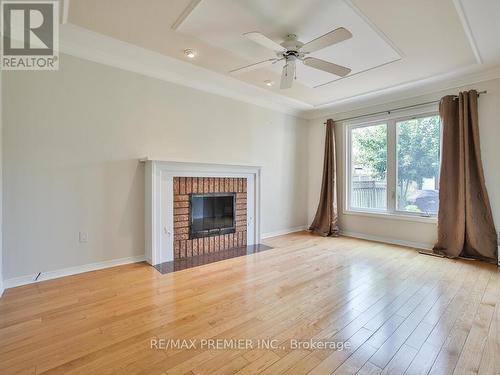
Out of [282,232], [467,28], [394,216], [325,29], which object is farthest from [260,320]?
[394,216]

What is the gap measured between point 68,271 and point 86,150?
1.43 metres

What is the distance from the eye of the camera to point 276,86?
421 cm

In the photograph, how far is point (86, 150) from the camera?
3031 millimetres

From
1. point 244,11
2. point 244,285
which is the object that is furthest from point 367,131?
point 244,285

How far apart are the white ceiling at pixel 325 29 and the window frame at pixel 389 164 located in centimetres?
81

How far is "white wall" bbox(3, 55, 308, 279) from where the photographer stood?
8.72ft

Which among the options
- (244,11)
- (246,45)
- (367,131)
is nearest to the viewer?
(244,11)

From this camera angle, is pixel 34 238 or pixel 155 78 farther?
pixel 155 78

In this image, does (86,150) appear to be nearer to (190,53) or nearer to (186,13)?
(190,53)

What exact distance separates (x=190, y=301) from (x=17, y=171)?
2263mm

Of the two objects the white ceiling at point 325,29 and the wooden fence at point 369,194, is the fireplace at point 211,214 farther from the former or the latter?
the wooden fence at point 369,194

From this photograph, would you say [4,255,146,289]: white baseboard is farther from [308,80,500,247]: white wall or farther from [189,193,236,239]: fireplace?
[308,80,500,247]: white wall

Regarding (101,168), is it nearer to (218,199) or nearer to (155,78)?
(155,78)

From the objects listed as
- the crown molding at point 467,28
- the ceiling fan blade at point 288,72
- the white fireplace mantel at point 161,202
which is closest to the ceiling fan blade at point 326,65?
the ceiling fan blade at point 288,72
